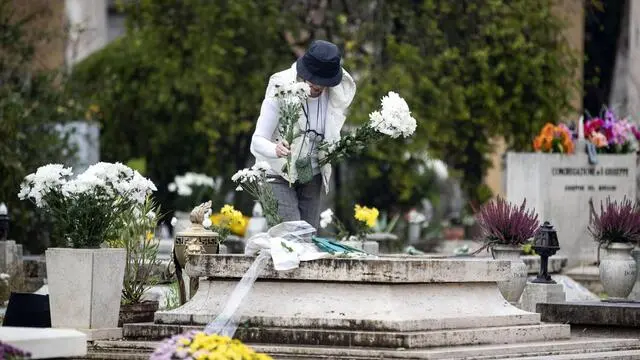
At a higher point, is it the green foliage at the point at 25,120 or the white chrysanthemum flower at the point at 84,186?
the green foliage at the point at 25,120

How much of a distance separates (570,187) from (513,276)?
7321 millimetres

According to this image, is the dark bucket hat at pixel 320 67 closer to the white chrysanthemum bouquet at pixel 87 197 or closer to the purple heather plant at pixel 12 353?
the white chrysanthemum bouquet at pixel 87 197

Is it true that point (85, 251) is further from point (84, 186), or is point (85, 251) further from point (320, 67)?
point (320, 67)

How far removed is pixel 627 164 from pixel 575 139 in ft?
2.27

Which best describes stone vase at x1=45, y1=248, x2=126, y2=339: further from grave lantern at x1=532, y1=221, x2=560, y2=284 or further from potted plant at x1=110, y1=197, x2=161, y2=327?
grave lantern at x1=532, y1=221, x2=560, y2=284

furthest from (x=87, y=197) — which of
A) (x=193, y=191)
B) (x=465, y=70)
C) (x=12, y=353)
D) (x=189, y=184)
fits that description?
(x=465, y=70)

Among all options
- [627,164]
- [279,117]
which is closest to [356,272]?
[279,117]

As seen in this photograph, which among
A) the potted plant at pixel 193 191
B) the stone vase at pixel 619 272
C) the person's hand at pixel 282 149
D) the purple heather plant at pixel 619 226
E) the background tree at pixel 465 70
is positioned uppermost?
A: the background tree at pixel 465 70

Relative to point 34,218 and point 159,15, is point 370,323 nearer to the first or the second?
point 34,218

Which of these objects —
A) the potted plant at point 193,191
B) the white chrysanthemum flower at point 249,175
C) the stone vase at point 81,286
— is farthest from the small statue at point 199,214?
the potted plant at point 193,191

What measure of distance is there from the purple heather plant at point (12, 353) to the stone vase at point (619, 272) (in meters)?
7.57

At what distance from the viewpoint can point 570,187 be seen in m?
22.4

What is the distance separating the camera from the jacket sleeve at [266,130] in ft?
43.7

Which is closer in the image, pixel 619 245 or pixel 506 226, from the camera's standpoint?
pixel 506 226
